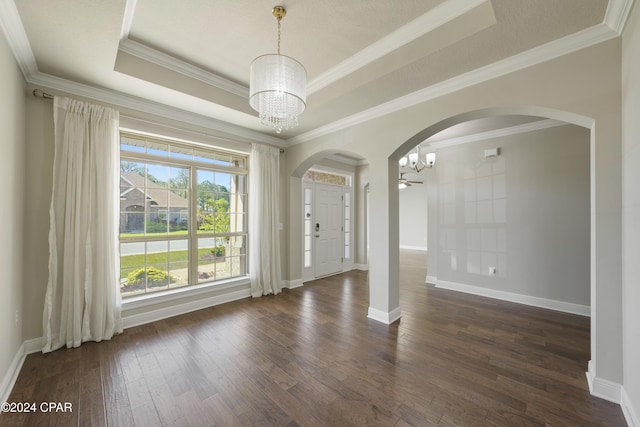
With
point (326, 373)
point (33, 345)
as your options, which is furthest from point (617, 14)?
point (33, 345)

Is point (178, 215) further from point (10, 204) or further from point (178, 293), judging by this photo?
point (10, 204)

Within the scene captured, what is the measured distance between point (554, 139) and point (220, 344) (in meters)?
5.26

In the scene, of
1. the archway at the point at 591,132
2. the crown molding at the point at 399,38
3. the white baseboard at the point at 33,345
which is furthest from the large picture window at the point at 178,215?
the archway at the point at 591,132

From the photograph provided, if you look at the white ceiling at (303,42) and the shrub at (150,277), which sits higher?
the white ceiling at (303,42)

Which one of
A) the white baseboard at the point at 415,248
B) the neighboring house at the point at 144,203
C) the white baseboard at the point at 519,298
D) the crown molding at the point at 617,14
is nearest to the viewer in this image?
the crown molding at the point at 617,14

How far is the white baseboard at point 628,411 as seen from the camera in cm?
149

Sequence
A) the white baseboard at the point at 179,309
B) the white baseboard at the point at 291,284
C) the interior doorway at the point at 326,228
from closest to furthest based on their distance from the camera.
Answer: the white baseboard at the point at 179,309 < the white baseboard at the point at 291,284 < the interior doorway at the point at 326,228

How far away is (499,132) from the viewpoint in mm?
4023

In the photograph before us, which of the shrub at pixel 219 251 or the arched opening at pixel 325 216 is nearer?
the shrub at pixel 219 251

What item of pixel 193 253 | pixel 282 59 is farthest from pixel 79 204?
pixel 282 59

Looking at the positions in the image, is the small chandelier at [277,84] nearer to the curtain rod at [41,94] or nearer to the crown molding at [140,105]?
the crown molding at [140,105]

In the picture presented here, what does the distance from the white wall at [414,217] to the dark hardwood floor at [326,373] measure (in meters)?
6.88

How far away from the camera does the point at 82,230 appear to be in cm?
260

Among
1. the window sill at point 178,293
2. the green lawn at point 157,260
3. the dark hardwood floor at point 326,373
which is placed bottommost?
the dark hardwood floor at point 326,373
